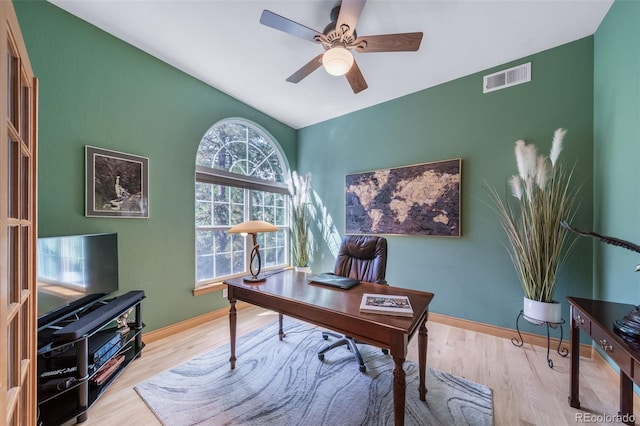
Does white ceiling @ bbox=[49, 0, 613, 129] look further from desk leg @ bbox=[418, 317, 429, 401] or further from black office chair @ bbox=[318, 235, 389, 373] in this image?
desk leg @ bbox=[418, 317, 429, 401]

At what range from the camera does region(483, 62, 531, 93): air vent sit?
2.32 m

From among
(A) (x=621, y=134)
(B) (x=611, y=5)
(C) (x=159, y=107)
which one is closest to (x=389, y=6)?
(B) (x=611, y=5)

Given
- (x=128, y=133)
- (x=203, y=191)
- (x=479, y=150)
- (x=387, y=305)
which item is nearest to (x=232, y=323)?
(x=387, y=305)

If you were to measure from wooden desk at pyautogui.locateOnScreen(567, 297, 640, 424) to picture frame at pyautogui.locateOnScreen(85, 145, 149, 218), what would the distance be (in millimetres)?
3231

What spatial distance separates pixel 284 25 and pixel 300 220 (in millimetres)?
2485

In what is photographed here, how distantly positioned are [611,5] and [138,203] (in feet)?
13.4

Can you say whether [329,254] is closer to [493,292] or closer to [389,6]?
[493,292]

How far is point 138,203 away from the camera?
2277mm

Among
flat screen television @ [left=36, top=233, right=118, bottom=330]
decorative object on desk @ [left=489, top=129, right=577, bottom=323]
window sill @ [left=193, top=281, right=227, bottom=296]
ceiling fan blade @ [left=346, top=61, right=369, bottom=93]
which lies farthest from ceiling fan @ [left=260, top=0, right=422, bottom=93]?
window sill @ [left=193, top=281, right=227, bottom=296]

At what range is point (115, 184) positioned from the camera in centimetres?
214

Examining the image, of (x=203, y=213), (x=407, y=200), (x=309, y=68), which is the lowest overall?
(x=203, y=213)

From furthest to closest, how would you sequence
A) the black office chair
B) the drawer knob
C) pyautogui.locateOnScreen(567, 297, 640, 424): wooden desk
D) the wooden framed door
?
the black office chair < the drawer knob < pyautogui.locateOnScreen(567, 297, 640, 424): wooden desk < the wooden framed door

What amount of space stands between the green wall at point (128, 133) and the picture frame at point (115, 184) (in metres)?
0.05

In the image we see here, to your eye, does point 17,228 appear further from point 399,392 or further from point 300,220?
point 300,220
